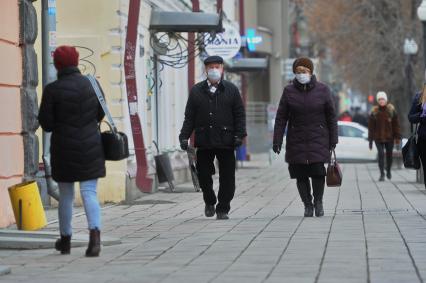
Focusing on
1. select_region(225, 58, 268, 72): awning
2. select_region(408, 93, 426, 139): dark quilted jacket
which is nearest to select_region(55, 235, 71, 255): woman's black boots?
select_region(408, 93, 426, 139): dark quilted jacket

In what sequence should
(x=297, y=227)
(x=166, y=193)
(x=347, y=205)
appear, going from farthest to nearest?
(x=166, y=193), (x=347, y=205), (x=297, y=227)

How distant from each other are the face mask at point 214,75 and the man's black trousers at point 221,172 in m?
0.79

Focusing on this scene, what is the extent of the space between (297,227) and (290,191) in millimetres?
8074

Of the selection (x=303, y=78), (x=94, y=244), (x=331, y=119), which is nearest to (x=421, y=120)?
(x=331, y=119)

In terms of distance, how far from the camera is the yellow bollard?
11094 millimetres

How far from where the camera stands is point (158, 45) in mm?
22109

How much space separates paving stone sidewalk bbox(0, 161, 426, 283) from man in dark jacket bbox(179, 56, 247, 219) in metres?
0.42

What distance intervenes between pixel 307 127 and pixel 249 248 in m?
3.43

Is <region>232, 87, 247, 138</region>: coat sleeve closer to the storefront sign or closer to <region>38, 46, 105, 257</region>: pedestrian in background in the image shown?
<region>38, 46, 105, 257</region>: pedestrian in background

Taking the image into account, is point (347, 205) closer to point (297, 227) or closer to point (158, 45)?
point (297, 227)

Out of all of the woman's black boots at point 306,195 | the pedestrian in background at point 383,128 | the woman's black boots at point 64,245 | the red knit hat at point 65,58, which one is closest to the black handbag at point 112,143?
the red knit hat at point 65,58

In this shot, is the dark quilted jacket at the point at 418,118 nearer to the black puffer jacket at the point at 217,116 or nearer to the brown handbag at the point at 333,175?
the brown handbag at the point at 333,175

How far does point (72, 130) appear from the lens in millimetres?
10078

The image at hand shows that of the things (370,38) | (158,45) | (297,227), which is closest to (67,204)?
(297,227)
